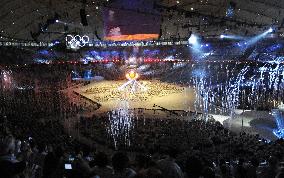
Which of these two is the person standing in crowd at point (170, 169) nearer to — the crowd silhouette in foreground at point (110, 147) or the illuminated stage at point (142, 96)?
the crowd silhouette in foreground at point (110, 147)

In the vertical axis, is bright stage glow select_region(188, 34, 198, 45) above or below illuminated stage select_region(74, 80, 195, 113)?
above

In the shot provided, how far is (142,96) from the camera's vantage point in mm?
30234

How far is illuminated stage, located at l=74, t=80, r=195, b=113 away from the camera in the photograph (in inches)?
1067

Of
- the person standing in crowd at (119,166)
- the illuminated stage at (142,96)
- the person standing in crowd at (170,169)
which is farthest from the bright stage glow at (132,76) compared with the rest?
the person standing in crowd at (119,166)

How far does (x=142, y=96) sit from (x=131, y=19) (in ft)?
22.2

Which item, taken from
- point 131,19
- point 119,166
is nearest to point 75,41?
point 131,19

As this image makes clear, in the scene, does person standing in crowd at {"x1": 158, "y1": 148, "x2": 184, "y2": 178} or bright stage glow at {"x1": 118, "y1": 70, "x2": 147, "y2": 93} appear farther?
bright stage glow at {"x1": 118, "y1": 70, "x2": 147, "y2": 93}

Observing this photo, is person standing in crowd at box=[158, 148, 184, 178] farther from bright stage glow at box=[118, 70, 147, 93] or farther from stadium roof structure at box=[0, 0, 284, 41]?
stadium roof structure at box=[0, 0, 284, 41]

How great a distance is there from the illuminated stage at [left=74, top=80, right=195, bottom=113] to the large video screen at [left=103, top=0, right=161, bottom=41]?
481 cm

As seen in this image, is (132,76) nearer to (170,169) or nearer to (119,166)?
(170,169)

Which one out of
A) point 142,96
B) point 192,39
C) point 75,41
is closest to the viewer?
point 142,96

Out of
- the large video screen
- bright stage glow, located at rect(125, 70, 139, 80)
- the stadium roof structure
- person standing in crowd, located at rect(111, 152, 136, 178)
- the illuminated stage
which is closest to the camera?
person standing in crowd, located at rect(111, 152, 136, 178)

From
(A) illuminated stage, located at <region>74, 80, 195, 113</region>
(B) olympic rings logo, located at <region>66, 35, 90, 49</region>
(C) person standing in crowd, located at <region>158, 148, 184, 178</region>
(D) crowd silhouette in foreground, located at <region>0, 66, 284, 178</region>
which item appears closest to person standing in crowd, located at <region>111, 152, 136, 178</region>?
(D) crowd silhouette in foreground, located at <region>0, 66, 284, 178</region>

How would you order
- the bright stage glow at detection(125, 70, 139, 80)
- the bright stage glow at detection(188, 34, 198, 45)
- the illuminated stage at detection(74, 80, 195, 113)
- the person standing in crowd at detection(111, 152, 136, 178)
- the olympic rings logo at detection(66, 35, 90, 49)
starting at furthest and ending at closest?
the bright stage glow at detection(188, 34, 198, 45)
the olympic rings logo at detection(66, 35, 90, 49)
the bright stage glow at detection(125, 70, 139, 80)
the illuminated stage at detection(74, 80, 195, 113)
the person standing in crowd at detection(111, 152, 136, 178)
